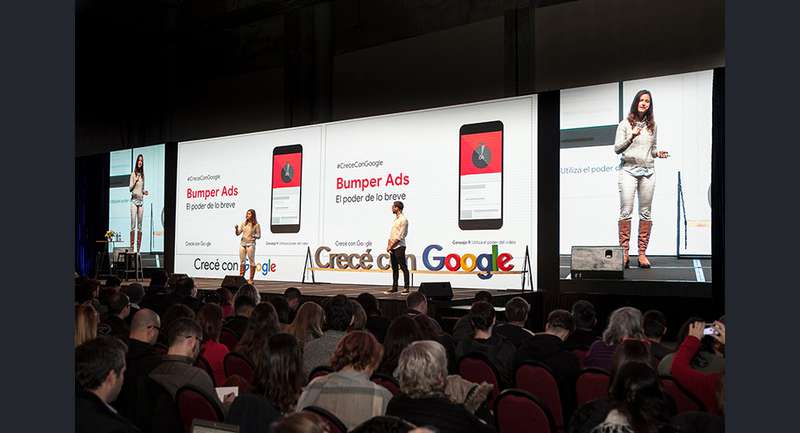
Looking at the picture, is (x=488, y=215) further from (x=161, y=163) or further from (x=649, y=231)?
(x=161, y=163)

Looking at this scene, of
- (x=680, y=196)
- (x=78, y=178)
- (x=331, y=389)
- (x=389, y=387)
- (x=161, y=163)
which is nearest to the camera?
(x=331, y=389)

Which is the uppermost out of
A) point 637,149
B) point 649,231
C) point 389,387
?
point 637,149

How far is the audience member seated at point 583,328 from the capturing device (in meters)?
5.56

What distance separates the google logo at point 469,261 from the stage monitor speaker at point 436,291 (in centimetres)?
249

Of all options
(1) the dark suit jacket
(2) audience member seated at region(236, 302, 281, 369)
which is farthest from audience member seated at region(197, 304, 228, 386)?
(1) the dark suit jacket

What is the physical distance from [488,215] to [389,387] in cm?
867

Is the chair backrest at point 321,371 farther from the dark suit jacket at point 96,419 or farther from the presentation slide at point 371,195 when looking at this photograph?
the presentation slide at point 371,195

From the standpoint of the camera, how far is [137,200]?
1827 cm

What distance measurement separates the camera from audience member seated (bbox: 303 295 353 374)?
4.47 m

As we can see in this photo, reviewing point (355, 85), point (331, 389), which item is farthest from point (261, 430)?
point (355, 85)

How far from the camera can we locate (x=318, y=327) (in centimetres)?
489

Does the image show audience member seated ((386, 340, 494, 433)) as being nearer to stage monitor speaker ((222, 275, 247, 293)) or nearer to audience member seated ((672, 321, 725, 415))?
audience member seated ((672, 321, 725, 415))

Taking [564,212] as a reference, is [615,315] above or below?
below

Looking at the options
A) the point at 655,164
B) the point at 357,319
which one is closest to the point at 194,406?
the point at 357,319
